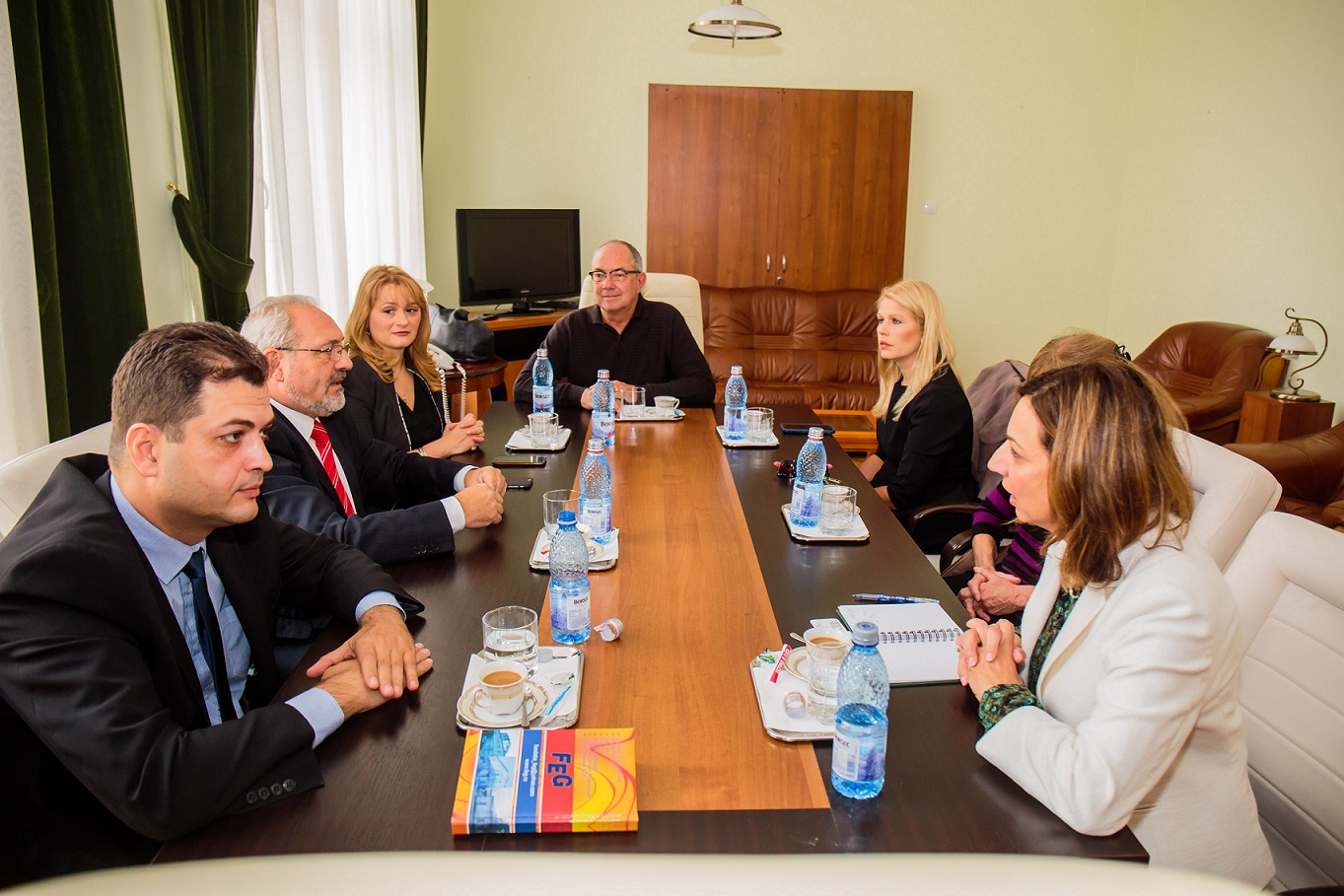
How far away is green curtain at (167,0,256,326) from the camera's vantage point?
3.11 meters

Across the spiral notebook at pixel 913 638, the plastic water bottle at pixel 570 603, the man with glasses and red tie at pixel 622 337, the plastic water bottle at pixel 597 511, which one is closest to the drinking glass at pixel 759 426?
the man with glasses and red tie at pixel 622 337

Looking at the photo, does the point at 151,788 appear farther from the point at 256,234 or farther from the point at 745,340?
the point at 745,340

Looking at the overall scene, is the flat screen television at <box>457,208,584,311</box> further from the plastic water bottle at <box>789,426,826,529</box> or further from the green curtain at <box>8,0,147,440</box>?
the plastic water bottle at <box>789,426,826,529</box>

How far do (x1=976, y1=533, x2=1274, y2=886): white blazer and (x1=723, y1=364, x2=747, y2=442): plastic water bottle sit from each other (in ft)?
5.94

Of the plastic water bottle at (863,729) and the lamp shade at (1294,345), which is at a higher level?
the lamp shade at (1294,345)

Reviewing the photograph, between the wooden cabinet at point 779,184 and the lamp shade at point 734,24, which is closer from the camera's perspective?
the lamp shade at point 734,24

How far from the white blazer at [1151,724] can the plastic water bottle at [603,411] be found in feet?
6.22

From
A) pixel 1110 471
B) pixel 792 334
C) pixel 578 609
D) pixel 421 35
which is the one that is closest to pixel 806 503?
pixel 578 609

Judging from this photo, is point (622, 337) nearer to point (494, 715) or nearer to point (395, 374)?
point (395, 374)

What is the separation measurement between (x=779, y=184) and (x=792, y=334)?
103cm

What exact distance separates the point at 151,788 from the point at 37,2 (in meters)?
2.23

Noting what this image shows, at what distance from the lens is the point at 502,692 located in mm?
1399

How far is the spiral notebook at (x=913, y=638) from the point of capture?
1577 millimetres

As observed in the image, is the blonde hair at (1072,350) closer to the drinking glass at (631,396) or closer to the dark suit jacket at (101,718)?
the drinking glass at (631,396)
